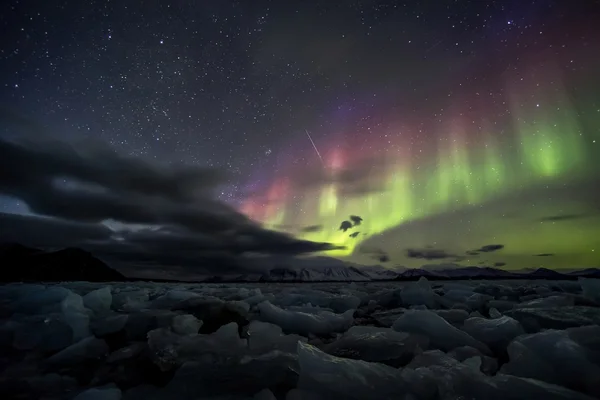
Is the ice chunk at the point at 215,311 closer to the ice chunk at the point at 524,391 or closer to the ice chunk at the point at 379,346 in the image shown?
the ice chunk at the point at 379,346

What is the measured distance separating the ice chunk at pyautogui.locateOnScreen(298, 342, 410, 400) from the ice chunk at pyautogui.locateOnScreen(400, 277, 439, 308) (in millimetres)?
7919

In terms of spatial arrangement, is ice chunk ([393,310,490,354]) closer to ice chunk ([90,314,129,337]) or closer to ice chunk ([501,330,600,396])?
ice chunk ([501,330,600,396])

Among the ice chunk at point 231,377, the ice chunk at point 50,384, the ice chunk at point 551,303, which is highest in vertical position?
the ice chunk at point 551,303

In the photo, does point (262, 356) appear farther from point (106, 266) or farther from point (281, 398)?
point (106, 266)

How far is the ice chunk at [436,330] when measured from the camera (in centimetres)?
476

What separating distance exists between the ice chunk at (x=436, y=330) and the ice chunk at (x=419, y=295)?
509 cm

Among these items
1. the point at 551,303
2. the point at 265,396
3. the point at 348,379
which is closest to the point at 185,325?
the point at 265,396

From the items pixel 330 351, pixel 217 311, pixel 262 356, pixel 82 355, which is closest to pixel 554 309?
pixel 330 351

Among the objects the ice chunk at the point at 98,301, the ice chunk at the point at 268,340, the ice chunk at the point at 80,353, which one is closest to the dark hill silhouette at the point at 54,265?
the ice chunk at the point at 98,301

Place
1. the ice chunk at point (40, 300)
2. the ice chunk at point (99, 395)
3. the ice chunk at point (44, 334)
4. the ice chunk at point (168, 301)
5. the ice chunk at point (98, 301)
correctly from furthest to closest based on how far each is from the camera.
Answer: the ice chunk at point (168, 301) < the ice chunk at point (98, 301) < the ice chunk at point (40, 300) < the ice chunk at point (44, 334) < the ice chunk at point (99, 395)

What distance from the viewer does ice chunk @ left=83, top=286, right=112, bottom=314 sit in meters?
8.59

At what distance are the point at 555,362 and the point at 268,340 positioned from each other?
3.88 meters

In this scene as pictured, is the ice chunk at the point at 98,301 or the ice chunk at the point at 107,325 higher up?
the ice chunk at the point at 98,301

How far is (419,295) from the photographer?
10.4m
